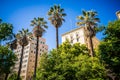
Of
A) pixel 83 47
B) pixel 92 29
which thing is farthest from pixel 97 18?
pixel 83 47

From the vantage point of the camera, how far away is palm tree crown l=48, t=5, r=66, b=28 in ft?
127

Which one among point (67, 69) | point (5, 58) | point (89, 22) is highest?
point (89, 22)

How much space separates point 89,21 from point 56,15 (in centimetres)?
855

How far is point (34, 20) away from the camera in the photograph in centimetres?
4369

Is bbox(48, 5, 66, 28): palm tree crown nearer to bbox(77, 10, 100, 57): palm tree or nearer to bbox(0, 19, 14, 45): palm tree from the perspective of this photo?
bbox(77, 10, 100, 57): palm tree

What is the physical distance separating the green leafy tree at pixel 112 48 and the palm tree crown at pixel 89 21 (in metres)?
5.89

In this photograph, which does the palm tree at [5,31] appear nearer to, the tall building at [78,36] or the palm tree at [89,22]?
the palm tree at [89,22]

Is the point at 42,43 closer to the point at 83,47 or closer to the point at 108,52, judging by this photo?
the point at 83,47

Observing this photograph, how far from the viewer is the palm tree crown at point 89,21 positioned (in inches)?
1396

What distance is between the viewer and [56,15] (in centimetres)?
3984

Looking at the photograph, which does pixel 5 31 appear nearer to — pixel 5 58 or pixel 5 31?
pixel 5 31

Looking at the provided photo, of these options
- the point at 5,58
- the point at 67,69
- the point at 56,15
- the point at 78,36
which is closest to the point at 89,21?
the point at 56,15

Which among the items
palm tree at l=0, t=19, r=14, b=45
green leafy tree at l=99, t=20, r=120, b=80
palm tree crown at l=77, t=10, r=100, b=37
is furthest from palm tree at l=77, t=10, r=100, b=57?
palm tree at l=0, t=19, r=14, b=45

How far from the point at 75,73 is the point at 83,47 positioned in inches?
491
